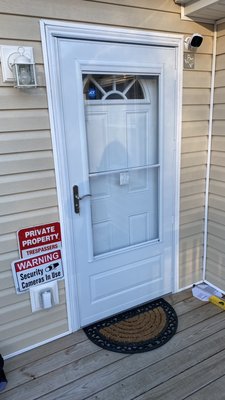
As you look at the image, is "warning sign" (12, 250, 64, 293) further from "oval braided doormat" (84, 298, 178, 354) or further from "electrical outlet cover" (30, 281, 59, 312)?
"oval braided doormat" (84, 298, 178, 354)

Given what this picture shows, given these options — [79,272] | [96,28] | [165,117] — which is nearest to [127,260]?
[79,272]

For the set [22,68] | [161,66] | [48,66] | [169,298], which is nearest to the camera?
[22,68]

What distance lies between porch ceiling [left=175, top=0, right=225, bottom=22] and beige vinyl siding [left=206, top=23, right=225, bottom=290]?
14 cm

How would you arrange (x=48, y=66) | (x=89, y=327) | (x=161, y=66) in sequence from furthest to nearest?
(x=89, y=327), (x=161, y=66), (x=48, y=66)

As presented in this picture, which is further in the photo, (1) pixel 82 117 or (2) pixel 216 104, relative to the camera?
(2) pixel 216 104

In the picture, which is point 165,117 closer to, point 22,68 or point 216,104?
point 216,104

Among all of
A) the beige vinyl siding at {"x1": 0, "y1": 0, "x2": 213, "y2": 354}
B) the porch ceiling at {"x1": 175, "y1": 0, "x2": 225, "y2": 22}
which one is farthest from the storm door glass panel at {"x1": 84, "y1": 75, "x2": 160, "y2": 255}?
the porch ceiling at {"x1": 175, "y1": 0, "x2": 225, "y2": 22}

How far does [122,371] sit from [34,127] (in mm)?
1576

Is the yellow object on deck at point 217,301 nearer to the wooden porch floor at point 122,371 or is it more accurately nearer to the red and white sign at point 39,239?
the wooden porch floor at point 122,371

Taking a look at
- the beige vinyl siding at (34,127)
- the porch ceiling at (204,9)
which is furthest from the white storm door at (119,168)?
the porch ceiling at (204,9)

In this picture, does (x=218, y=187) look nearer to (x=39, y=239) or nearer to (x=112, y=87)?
(x=112, y=87)

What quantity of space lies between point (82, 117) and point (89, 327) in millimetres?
1512

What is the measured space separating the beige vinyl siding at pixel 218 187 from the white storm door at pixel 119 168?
1.28 feet

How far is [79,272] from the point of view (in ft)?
6.97
